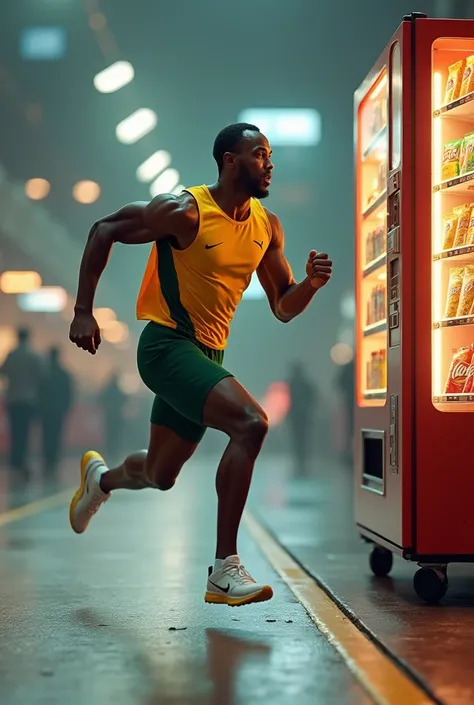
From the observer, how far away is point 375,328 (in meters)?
6.96

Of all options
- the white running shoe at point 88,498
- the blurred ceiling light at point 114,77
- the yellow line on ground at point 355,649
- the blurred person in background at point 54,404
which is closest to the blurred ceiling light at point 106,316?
the blurred ceiling light at point 114,77

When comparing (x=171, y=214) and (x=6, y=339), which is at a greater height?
(x=6, y=339)

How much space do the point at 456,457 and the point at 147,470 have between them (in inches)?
→ 58.1

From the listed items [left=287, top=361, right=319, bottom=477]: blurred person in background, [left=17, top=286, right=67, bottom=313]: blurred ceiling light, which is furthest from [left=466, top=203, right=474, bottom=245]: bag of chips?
[left=17, top=286, right=67, bottom=313]: blurred ceiling light

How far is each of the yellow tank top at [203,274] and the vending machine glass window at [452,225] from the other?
1.01 m

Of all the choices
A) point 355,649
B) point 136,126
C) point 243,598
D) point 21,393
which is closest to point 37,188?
point 136,126

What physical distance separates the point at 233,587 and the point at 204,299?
132cm

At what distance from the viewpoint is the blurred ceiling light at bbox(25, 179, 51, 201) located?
30.1 metres

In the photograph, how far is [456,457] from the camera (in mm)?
5883

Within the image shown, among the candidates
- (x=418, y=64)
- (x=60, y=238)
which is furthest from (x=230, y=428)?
(x=60, y=238)

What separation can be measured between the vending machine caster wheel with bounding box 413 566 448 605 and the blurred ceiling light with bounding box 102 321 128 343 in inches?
1003

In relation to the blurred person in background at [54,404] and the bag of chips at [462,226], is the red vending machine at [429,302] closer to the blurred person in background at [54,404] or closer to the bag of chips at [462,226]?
the bag of chips at [462,226]

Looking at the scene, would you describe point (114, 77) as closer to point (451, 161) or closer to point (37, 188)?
point (37, 188)

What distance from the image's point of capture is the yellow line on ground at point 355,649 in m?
3.84
